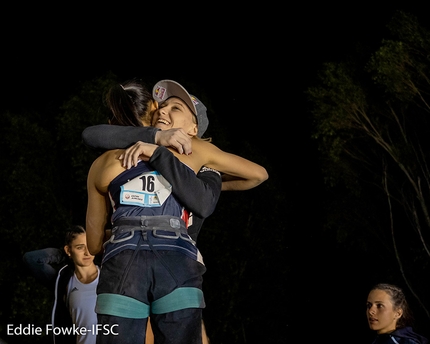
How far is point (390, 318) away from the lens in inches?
202

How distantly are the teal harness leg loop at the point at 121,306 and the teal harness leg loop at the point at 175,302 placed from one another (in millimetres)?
59

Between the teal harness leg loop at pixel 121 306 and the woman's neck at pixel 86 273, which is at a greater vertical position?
the woman's neck at pixel 86 273

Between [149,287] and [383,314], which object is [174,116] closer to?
[149,287]

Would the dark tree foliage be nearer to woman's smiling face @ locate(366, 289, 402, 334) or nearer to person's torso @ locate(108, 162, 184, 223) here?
woman's smiling face @ locate(366, 289, 402, 334)

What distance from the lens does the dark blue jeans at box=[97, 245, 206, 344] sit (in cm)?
310

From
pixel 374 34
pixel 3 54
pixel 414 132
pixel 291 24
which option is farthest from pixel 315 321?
pixel 3 54

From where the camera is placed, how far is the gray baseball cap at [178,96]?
362 centimetres

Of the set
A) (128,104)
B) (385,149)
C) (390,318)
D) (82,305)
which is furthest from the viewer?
(385,149)

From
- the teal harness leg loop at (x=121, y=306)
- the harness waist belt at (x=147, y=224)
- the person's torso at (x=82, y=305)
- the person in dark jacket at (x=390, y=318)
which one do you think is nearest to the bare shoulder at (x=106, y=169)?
the harness waist belt at (x=147, y=224)

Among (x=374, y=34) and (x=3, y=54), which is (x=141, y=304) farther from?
(x=3, y=54)

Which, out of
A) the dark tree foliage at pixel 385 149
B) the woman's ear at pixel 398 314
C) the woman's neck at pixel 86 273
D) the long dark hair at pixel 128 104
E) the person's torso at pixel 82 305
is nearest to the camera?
the long dark hair at pixel 128 104

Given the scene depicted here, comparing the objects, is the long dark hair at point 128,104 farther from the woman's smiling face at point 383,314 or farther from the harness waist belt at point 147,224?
the woman's smiling face at point 383,314

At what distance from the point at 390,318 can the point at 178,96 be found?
2281 millimetres

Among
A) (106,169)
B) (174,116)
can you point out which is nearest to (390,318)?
(174,116)
